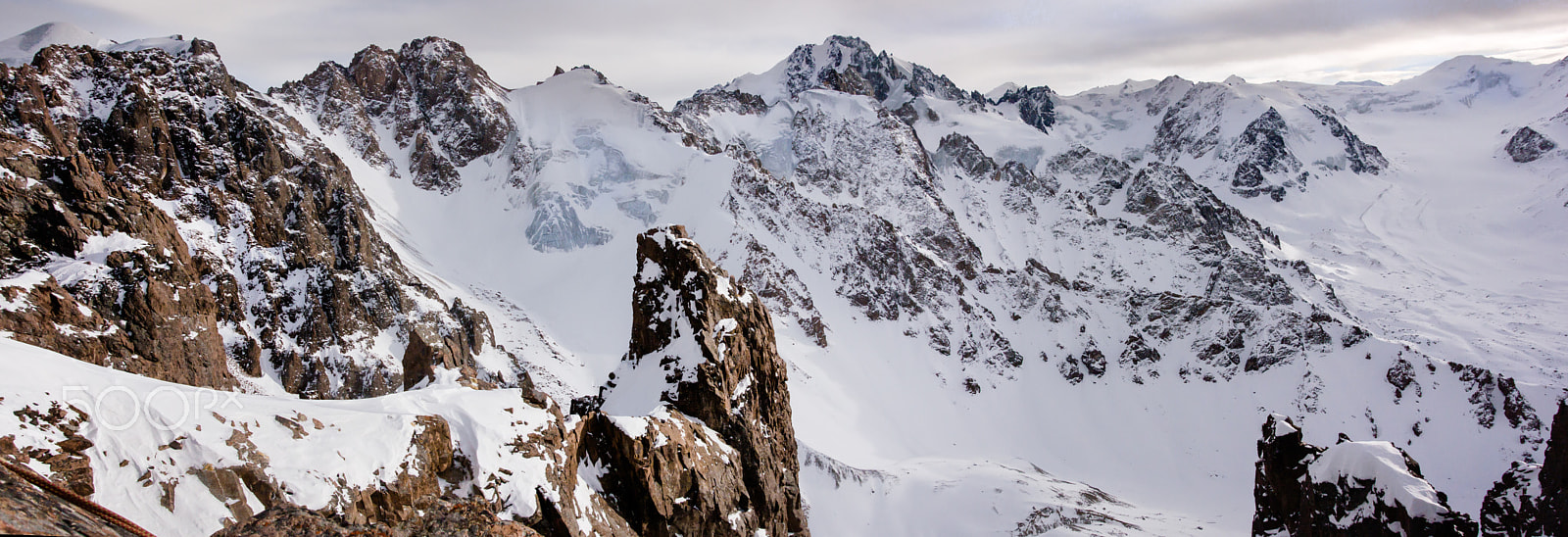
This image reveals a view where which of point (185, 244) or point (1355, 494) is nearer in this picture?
point (1355, 494)

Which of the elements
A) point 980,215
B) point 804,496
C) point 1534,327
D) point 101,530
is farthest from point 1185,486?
point 101,530

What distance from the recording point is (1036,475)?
340 ft

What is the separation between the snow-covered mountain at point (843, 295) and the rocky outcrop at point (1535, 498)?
1394 inches

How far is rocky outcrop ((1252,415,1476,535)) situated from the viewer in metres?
32.2

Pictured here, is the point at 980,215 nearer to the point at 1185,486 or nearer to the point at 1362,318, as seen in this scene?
the point at 1362,318

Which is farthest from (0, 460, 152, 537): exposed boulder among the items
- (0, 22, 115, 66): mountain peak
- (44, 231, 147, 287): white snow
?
(0, 22, 115, 66): mountain peak

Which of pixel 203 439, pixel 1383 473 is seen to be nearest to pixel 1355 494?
pixel 1383 473

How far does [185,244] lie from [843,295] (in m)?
→ 106

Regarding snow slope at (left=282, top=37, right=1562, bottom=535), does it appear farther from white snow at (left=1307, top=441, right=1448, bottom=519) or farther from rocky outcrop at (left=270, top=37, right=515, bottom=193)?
white snow at (left=1307, top=441, right=1448, bottom=519)

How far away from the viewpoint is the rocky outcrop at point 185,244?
40406 millimetres

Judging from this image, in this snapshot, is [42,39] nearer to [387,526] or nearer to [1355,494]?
[387,526]

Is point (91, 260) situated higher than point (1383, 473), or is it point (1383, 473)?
point (91, 260)

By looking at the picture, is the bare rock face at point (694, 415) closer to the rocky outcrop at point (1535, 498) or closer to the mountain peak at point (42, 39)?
the rocky outcrop at point (1535, 498)

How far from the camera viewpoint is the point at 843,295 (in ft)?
481
